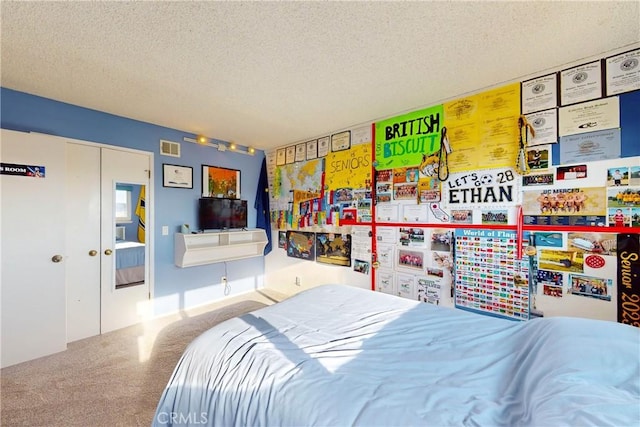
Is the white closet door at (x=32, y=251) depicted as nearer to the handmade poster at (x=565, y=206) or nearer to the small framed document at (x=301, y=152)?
the small framed document at (x=301, y=152)

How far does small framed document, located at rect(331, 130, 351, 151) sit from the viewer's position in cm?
323

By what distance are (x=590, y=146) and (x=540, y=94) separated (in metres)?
0.53

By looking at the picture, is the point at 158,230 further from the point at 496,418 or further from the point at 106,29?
the point at 496,418

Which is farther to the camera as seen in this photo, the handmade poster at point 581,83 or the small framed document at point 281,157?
the small framed document at point 281,157

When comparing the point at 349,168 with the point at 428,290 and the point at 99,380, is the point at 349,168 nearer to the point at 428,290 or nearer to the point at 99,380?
the point at 428,290

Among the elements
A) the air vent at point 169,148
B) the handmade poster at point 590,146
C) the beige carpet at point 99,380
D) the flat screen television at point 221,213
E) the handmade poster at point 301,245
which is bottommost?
the beige carpet at point 99,380

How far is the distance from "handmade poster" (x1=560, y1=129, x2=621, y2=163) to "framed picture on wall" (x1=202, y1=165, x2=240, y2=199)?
3.72 metres

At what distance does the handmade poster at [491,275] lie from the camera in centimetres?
206

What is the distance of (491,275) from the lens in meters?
2.18

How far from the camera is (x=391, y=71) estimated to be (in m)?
1.99

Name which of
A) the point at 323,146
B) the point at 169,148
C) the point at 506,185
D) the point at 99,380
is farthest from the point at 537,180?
the point at 169,148

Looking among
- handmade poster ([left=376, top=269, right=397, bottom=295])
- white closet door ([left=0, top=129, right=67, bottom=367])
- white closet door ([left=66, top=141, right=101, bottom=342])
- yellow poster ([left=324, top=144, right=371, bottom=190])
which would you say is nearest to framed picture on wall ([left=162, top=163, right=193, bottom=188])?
white closet door ([left=66, top=141, right=101, bottom=342])

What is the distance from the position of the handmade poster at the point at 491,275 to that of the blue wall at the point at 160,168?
3.04m

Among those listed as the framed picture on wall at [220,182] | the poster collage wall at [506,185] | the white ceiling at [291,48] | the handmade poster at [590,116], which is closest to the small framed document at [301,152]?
the poster collage wall at [506,185]
